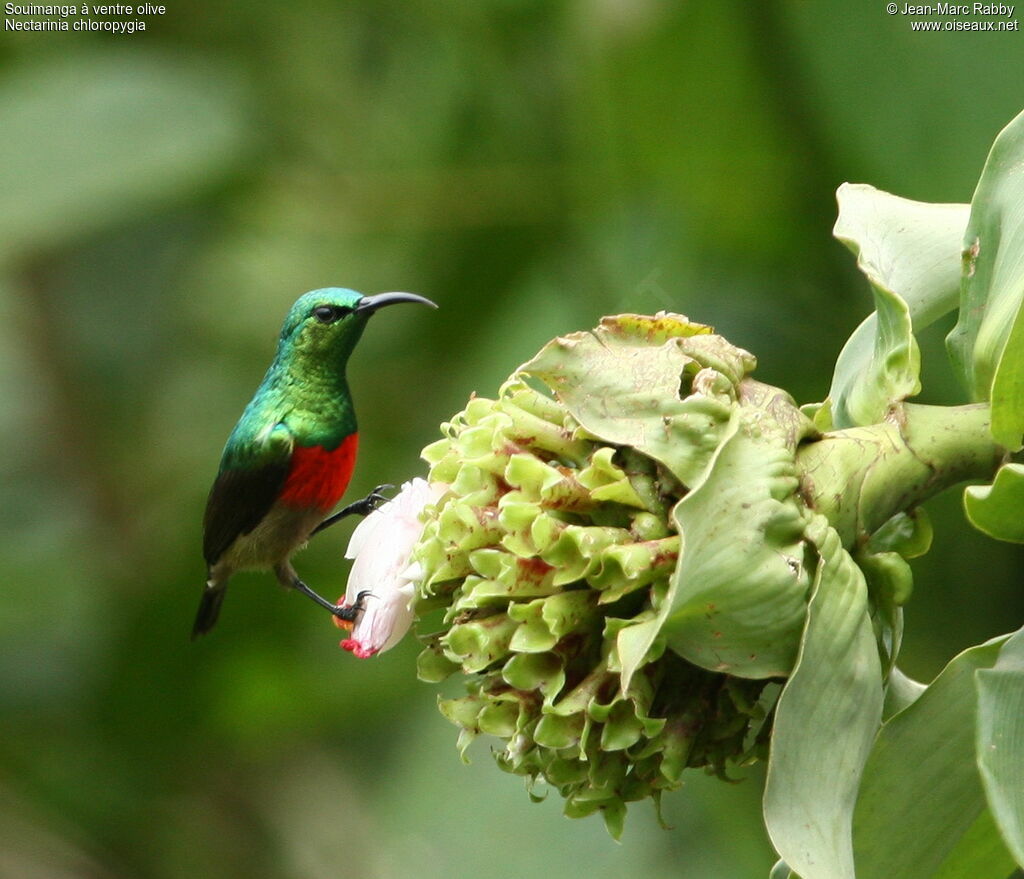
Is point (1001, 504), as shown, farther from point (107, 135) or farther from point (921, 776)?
point (107, 135)

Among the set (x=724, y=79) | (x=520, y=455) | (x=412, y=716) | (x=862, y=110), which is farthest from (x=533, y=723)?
(x=412, y=716)

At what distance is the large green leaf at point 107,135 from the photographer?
3.00m

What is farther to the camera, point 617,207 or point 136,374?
point 136,374

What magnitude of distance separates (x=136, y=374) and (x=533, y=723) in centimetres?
275

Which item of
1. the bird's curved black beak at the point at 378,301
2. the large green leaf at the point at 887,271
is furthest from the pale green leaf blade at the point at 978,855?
the bird's curved black beak at the point at 378,301

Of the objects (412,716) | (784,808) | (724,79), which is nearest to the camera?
(784,808)

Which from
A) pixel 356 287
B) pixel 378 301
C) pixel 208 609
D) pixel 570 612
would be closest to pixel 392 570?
pixel 570 612

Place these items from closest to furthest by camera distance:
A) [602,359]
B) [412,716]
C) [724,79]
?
1. [602,359]
2. [724,79]
3. [412,716]

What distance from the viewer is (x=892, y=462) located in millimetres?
1165

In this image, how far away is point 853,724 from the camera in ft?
3.52

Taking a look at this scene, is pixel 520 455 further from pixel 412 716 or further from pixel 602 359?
pixel 412 716

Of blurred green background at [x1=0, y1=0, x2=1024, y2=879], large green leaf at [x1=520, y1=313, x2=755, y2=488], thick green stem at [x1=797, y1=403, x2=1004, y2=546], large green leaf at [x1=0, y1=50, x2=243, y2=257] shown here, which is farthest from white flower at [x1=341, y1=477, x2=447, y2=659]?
large green leaf at [x1=0, y1=50, x2=243, y2=257]

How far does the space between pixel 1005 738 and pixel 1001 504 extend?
0.19m

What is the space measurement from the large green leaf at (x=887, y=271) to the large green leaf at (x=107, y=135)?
2.04 m
